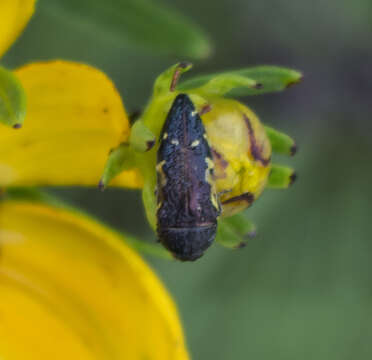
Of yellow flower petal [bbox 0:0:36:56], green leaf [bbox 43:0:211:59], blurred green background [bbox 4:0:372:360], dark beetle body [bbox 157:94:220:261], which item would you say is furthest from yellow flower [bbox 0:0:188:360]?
blurred green background [bbox 4:0:372:360]

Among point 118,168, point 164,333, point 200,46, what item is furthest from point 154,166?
point 200,46

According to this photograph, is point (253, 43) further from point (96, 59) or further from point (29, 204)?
point (29, 204)

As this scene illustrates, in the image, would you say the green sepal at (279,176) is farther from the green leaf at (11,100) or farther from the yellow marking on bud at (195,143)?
the green leaf at (11,100)

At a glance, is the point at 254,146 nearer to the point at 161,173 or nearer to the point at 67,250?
the point at 161,173

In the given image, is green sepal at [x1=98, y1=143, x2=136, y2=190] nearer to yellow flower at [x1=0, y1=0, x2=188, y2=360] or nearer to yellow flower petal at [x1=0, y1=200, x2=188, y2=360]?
yellow flower at [x1=0, y1=0, x2=188, y2=360]

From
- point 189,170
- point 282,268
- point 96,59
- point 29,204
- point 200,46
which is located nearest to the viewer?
point 189,170

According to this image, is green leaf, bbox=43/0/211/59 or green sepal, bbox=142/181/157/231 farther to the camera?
green leaf, bbox=43/0/211/59
